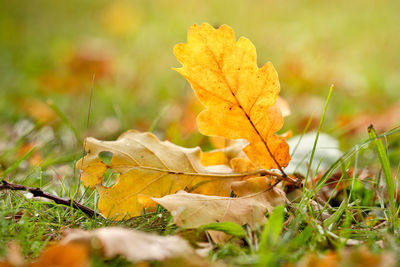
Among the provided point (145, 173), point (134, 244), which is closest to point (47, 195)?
point (145, 173)

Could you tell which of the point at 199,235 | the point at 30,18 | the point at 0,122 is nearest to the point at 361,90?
the point at 0,122

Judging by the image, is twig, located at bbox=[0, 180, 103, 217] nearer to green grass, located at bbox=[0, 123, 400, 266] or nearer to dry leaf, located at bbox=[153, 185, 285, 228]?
green grass, located at bbox=[0, 123, 400, 266]

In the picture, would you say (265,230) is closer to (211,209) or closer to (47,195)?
(211,209)

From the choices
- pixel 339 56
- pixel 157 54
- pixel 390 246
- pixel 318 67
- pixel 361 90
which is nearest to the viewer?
pixel 390 246

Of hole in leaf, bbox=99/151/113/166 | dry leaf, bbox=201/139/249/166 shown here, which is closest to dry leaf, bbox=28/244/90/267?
dry leaf, bbox=201/139/249/166

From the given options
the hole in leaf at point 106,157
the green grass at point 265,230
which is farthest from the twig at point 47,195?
the hole in leaf at point 106,157

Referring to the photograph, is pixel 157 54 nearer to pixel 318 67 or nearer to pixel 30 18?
pixel 318 67
